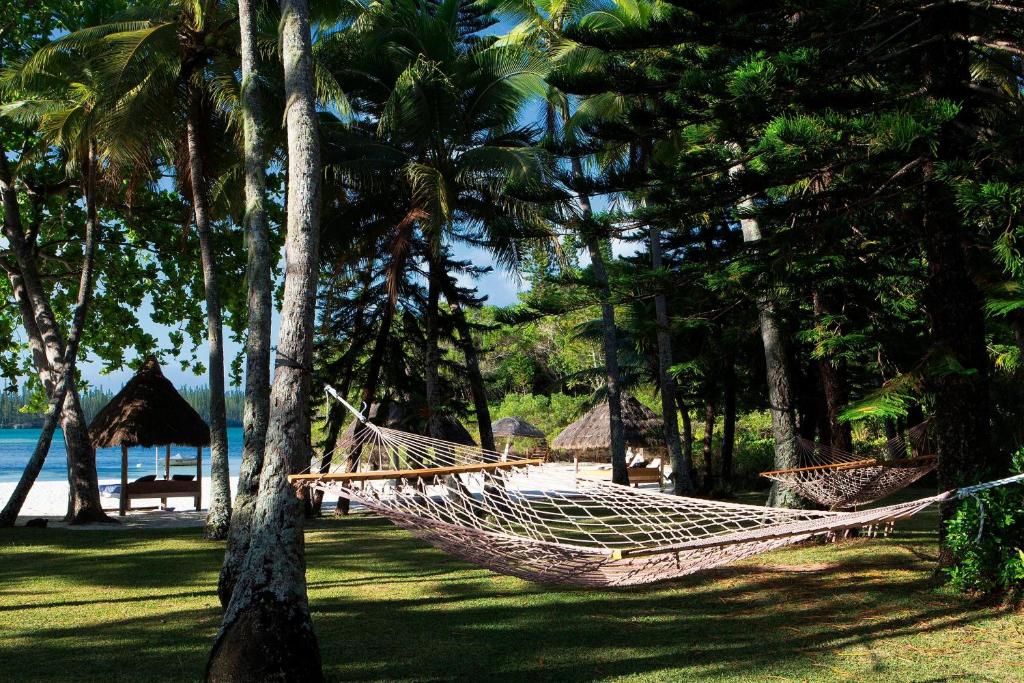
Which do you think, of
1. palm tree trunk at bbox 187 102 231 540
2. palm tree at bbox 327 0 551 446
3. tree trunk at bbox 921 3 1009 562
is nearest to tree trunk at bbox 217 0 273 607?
palm tree trunk at bbox 187 102 231 540

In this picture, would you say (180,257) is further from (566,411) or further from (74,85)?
(566,411)

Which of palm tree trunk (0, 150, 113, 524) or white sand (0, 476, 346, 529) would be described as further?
white sand (0, 476, 346, 529)

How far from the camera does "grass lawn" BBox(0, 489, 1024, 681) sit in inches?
158

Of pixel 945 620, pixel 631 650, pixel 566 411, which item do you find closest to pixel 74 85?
pixel 631 650

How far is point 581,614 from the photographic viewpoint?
534 cm

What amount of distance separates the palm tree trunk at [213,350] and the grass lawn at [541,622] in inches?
50.2

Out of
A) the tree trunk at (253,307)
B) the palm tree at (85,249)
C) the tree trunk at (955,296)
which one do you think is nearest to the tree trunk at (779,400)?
the tree trunk at (955,296)

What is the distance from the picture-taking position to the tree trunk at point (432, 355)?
33.1 ft

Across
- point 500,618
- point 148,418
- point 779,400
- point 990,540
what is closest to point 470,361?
point 779,400

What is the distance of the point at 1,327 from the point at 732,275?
442 inches

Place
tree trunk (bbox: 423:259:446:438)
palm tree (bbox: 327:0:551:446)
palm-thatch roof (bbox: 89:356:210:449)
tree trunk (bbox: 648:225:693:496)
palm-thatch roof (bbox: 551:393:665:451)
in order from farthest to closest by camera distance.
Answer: palm-thatch roof (bbox: 551:393:665:451) < palm-thatch roof (bbox: 89:356:210:449) < tree trunk (bbox: 648:225:693:496) < tree trunk (bbox: 423:259:446:438) < palm tree (bbox: 327:0:551:446)

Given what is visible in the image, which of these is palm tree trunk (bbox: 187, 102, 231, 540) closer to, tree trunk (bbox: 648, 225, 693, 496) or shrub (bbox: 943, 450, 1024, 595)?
tree trunk (bbox: 648, 225, 693, 496)

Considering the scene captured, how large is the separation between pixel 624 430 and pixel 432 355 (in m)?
7.33

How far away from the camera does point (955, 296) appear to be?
17.4ft
